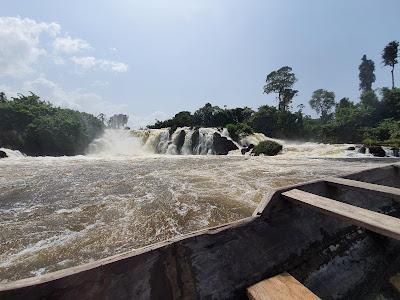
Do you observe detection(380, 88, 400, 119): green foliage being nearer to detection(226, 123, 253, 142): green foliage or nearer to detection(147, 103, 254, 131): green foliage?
detection(147, 103, 254, 131): green foliage

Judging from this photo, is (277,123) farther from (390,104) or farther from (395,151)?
(395,151)

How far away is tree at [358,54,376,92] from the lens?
58.8m

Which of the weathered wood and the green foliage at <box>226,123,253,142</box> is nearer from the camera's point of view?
the weathered wood

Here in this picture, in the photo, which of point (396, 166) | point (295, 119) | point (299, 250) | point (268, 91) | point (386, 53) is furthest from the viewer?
point (268, 91)

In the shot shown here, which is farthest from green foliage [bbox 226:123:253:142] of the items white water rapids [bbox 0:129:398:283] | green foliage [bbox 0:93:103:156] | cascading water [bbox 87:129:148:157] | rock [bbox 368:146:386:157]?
white water rapids [bbox 0:129:398:283]

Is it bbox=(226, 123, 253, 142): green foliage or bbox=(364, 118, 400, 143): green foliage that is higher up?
bbox=(226, 123, 253, 142): green foliage

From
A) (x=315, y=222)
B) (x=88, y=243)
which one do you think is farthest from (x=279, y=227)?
(x=88, y=243)

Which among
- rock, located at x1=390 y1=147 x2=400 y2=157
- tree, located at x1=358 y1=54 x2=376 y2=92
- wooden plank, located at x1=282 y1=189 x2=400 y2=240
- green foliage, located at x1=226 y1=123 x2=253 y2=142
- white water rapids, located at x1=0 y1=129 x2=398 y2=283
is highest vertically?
tree, located at x1=358 y1=54 x2=376 y2=92

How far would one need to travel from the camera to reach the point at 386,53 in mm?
48094

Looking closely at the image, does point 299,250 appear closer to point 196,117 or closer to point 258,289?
point 258,289

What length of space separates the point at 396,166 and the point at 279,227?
256 cm

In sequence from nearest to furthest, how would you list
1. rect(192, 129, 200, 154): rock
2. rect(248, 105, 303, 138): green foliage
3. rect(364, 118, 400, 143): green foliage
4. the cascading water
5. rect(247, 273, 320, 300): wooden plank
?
rect(247, 273, 320, 300): wooden plank < rect(192, 129, 200, 154): rock < rect(364, 118, 400, 143): green foliage < the cascading water < rect(248, 105, 303, 138): green foliage

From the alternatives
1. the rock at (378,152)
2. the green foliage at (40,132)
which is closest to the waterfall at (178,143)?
the green foliage at (40,132)

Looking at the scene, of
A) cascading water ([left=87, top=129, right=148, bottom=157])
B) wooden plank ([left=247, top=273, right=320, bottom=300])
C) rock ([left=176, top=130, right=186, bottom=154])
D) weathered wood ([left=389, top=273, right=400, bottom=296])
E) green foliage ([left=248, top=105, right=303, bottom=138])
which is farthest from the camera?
green foliage ([left=248, top=105, right=303, bottom=138])
